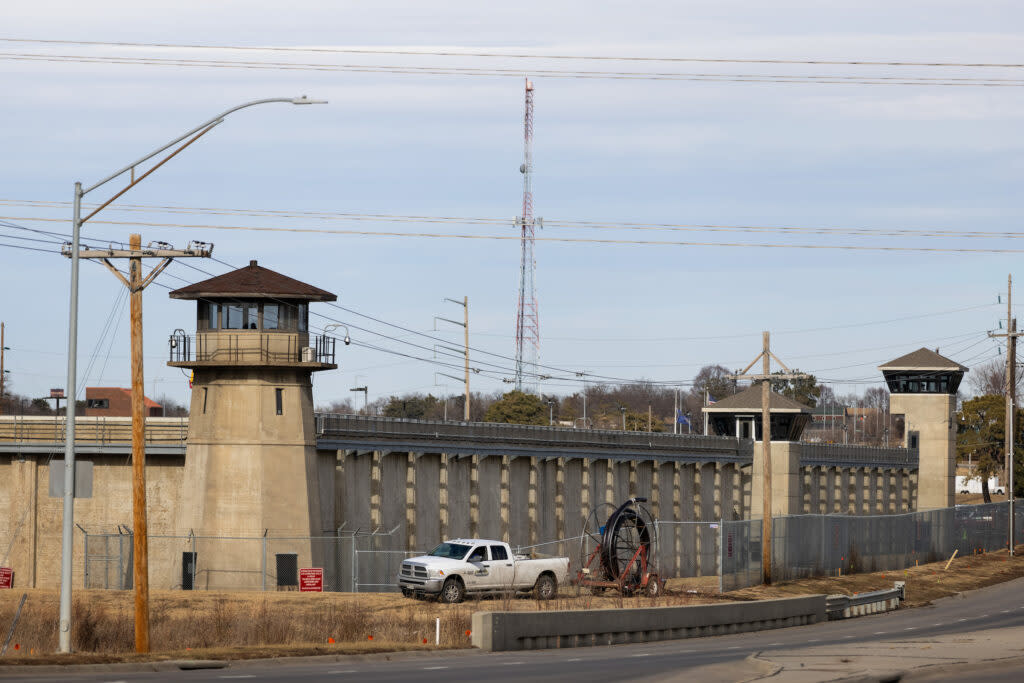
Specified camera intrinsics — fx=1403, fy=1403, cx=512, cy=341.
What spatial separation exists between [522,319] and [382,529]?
60.1 meters

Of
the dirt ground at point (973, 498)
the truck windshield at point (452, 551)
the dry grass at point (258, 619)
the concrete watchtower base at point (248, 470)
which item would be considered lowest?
the dirt ground at point (973, 498)

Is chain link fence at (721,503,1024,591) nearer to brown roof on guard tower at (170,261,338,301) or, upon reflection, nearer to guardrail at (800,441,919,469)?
guardrail at (800,441,919,469)

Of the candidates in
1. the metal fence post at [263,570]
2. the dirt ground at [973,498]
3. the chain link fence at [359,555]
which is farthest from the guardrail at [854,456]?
the dirt ground at [973,498]

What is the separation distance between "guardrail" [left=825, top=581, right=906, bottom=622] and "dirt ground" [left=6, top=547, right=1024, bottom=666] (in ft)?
10.4

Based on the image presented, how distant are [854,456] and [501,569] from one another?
63168 mm

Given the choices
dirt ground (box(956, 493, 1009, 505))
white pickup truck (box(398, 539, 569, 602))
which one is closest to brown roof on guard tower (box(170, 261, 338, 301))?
white pickup truck (box(398, 539, 569, 602))

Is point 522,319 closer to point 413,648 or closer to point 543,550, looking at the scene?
point 543,550

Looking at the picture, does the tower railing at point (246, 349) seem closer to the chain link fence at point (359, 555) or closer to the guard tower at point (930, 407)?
the chain link fence at point (359, 555)

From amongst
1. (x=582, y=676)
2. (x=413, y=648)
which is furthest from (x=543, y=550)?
(x=582, y=676)

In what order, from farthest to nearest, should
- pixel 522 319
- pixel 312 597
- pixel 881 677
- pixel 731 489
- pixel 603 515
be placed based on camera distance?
pixel 522 319
pixel 731 489
pixel 603 515
pixel 312 597
pixel 881 677

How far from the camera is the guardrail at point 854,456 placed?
94.4m

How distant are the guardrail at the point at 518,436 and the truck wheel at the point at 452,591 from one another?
42.7ft

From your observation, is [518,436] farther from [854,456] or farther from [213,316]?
[854,456]

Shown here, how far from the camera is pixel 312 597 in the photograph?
46375 millimetres
